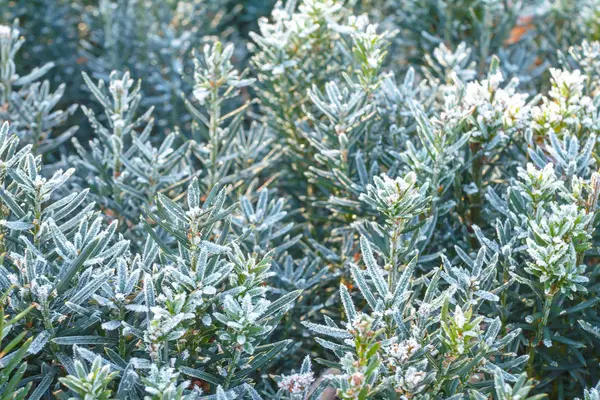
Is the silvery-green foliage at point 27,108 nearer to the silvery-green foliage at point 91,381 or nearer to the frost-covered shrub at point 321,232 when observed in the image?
the frost-covered shrub at point 321,232

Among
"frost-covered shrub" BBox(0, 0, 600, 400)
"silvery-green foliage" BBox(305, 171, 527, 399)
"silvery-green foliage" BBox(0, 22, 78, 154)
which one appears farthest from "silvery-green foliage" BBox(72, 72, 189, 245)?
"silvery-green foliage" BBox(305, 171, 527, 399)

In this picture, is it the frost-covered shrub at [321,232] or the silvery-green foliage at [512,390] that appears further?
the frost-covered shrub at [321,232]

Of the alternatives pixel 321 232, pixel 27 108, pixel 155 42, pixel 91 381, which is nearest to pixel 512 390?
pixel 91 381

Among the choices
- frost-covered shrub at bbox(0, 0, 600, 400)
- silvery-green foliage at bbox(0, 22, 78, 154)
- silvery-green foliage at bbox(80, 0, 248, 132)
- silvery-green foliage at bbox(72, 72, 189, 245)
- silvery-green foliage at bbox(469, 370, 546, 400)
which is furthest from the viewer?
silvery-green foliage at bbox(80, 0, 248, 132)

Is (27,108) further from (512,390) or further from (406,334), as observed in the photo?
(512,390)

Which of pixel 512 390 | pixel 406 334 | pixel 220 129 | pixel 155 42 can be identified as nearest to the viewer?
pixel 512 390

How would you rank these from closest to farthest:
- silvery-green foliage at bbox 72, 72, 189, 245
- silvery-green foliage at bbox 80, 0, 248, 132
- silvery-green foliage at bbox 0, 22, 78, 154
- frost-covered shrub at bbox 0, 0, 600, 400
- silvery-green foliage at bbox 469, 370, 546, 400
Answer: silvery-green foliage at bbox 469, 370, 546, 400
frost-covered shrub at bbox 0, 0, 600, 400
silvery-green foliage at bbox 72, 72, 189, 245
silvery-green foliage at bbox 0, 22, 78, 154
silvery-green foliage at bbox 80, 0, 248, 132

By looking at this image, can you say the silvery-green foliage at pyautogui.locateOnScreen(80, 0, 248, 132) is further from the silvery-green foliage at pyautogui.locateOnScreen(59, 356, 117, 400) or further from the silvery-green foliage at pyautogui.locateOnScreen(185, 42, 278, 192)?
the silvery-green foliage at pyautogui.locateOnScreen(59, 356, 117, 400)

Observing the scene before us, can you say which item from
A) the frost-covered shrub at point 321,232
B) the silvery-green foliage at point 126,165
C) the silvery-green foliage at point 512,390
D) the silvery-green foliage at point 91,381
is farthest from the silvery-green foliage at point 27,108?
the silvery-green foliage at point 512,390

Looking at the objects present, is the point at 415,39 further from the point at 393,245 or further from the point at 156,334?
the point at 156,334

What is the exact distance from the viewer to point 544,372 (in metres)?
1.67

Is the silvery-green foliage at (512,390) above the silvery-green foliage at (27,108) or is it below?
below

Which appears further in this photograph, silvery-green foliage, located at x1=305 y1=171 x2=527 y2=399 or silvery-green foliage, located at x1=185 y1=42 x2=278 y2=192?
silvery-green foliage, located at x1=185 y1=42 x2=278 y2=192

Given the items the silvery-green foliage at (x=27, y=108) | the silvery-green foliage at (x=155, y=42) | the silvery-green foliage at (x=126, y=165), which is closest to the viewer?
the silvery-green foliage at (x=126, y=165)
